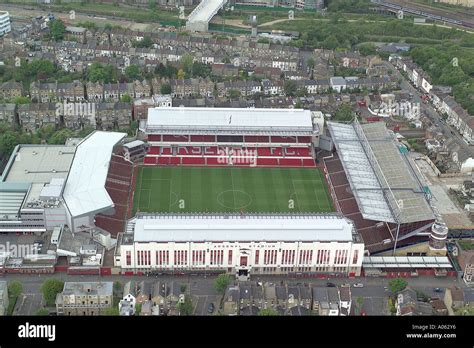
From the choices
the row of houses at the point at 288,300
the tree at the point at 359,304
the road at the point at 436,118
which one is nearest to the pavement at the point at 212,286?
the tree at the point at 359,304

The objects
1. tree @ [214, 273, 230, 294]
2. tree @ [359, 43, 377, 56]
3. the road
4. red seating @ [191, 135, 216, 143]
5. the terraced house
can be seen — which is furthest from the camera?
tree @ [359, 43, 377, 56]

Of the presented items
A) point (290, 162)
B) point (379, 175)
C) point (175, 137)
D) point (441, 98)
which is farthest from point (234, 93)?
point (379, 175)

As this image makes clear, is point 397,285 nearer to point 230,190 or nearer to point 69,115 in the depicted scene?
point 230,190

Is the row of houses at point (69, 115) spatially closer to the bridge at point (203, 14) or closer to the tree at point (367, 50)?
the bridge at point (203, 14)

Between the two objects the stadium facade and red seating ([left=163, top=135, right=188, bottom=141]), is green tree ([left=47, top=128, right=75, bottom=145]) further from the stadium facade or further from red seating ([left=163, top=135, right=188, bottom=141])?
the stadium facade

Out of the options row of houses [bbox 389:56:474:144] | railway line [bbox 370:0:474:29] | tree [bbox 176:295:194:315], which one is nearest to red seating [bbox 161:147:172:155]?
tree [bbox 176:295:194:315]

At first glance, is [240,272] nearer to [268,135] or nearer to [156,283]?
[156,283]
